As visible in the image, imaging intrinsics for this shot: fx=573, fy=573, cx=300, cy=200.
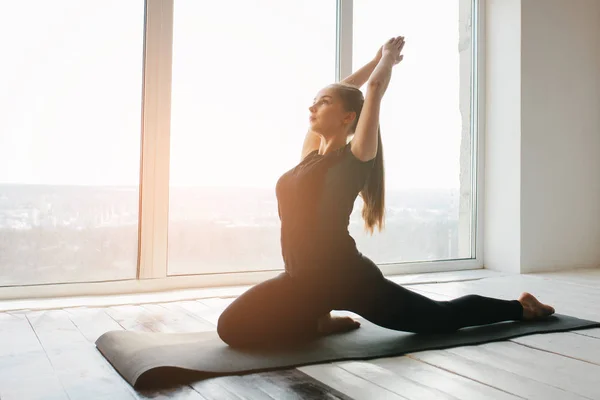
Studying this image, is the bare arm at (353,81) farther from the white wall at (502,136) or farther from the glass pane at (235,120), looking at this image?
the white wall at (502,136)

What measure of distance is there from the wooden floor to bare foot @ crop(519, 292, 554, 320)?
18cm

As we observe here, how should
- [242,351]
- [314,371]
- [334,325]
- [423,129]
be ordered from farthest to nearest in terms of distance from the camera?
[423,129] < [334,325] < [242,351] < [314,371]

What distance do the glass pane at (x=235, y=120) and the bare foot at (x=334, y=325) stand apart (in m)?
Result: 1.20

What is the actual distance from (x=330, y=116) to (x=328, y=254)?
444mm

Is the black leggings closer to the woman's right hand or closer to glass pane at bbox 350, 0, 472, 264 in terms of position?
the woman's right hand

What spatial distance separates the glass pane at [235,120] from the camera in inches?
117

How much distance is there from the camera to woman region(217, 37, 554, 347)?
175cm

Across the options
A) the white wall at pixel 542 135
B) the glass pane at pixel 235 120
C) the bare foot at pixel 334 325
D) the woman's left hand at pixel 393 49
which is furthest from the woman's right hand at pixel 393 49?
the white wall at pixel 542 135

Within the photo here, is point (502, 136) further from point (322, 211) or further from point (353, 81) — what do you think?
point (322, 211)

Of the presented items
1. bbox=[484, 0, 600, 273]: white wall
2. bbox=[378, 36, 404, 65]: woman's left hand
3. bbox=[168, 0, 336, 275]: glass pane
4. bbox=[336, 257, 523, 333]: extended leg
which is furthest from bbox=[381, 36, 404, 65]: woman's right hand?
bbox=[484, 0, 600, 273]: white wall

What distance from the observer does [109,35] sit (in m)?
2.79

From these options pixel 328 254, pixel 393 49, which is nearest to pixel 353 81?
pixel 393 49

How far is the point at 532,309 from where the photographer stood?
2158 millimetres

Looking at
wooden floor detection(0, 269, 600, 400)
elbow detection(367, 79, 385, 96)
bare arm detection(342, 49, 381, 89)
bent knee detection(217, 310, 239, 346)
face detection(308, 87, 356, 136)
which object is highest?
bare arm detection(342, 49, 381, 89)
